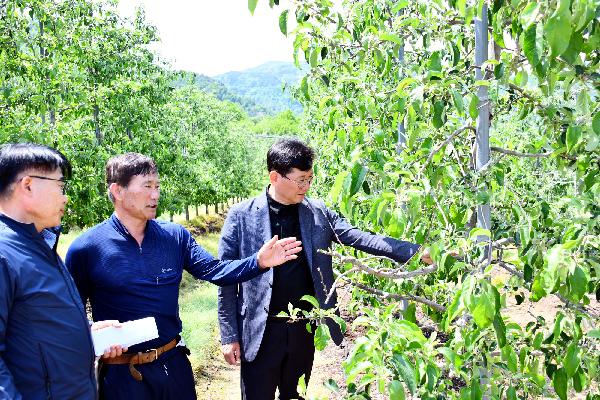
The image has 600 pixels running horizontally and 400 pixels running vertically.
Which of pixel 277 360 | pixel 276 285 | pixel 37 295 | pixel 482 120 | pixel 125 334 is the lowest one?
pixel 277 360

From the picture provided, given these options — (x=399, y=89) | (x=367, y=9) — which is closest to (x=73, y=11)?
(x=367, y=9)

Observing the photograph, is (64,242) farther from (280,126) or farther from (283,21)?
(280,126)

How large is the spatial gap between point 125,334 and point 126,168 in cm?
86

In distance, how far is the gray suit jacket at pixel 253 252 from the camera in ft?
10.7

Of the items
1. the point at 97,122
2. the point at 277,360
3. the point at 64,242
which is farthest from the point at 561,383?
the point at 64,242

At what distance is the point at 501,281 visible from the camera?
1.80 metres

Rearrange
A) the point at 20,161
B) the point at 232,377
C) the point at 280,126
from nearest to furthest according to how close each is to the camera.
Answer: the point at 20,161
the point at 232,377
the point at 280,126

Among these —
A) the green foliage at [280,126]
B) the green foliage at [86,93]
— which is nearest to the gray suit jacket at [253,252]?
the green foliage at [86,93]

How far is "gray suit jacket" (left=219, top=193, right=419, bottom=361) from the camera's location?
325 centimetres

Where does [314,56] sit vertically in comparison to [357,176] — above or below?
above

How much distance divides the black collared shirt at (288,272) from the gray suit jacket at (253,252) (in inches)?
2.4

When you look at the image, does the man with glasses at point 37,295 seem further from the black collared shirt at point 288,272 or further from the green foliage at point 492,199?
the black collared shirt at point 288,272

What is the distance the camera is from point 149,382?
2811 mm

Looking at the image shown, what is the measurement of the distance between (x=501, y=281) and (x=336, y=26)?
1.53 meters
